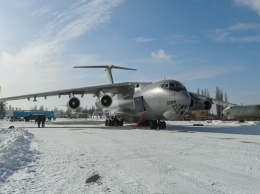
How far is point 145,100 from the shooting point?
68.8 ft

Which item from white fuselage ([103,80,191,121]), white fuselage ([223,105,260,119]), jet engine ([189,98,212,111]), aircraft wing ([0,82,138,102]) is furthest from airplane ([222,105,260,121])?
aircraft wing ([0,82,138,102])

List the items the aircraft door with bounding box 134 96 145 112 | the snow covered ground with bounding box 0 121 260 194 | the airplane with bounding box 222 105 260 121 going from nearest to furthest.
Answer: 1. the snow covered ground with bounding box 0 121 260 194
2. the aircraft door with bounding box 134 96 145 112
3. the airplane with bounding box 222 105 260 121

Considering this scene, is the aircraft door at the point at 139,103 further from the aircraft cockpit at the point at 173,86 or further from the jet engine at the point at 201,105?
the jet engine at the point at 201,105

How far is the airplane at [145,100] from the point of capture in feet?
59.7

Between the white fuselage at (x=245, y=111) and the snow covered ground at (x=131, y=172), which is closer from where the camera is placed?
the snow covered ground at (x=131, y=172)

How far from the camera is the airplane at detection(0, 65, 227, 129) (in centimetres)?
1819

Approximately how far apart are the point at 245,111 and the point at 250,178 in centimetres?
3881

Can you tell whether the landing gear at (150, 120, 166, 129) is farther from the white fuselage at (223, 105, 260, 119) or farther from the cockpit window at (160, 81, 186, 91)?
the white fuselage at (223, 105, 260, 119)

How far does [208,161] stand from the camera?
22.7ft

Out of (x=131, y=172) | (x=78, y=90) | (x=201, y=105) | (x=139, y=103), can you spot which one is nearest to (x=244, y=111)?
(x=201, y=105)

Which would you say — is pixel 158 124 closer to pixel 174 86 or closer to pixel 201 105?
pixel 174 86

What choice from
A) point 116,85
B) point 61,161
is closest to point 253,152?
point 61,161

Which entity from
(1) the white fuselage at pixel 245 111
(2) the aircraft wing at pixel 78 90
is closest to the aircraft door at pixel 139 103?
(2) the aircraft wing at pixel 78 90

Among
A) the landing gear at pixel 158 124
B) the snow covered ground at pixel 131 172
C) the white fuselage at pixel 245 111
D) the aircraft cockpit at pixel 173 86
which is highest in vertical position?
the aircraft cockpit at pixel 173 86
